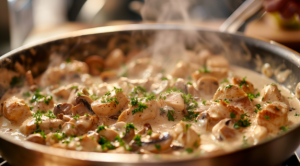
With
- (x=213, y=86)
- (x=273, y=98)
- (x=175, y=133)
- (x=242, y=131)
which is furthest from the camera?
(x=213, y=86)

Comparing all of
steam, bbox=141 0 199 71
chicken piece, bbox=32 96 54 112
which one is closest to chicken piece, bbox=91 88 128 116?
chicken piece, bbox=32 96 54 112

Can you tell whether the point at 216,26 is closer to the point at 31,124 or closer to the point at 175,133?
the point at 175,133

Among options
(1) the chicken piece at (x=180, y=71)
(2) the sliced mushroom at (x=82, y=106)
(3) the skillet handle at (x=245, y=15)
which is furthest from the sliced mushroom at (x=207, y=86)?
(2) the sliced mushroom at (x=82, y=106)

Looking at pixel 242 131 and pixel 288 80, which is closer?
pixel 242 131

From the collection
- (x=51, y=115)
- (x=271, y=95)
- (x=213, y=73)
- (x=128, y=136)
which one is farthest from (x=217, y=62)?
(x=51, y=115)

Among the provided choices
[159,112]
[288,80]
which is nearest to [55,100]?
[159,112]

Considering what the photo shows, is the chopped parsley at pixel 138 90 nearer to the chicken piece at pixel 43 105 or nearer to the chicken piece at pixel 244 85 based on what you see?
the chicken piece at pixel 43 105
